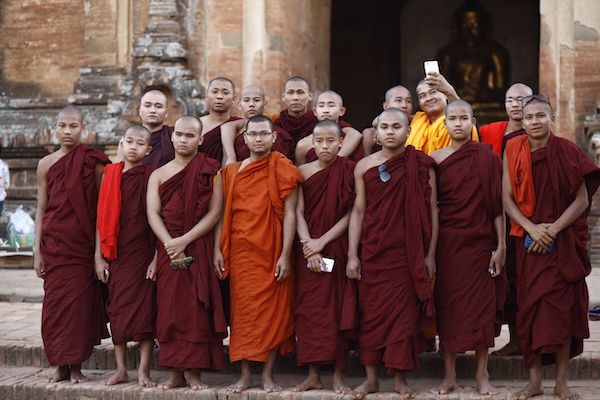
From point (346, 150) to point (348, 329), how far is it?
124cm

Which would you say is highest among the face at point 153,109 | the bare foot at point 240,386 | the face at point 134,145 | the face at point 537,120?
the face at point 153,109

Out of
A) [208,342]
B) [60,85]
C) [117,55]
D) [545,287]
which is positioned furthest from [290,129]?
[60,85]

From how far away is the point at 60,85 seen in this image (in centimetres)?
1073

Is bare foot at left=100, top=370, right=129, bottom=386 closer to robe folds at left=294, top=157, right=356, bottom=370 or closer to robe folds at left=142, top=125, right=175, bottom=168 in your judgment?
robe folds at left=294, top=157, right=356, bottom=370

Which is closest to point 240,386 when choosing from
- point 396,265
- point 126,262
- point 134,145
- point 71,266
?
point 126,262

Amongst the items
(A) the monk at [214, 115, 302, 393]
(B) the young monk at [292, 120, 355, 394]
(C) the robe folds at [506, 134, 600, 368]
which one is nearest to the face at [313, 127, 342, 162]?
(B) the young monk at [292, 120, 355, 394]

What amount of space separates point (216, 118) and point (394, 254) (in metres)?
1.84

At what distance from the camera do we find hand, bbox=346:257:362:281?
190 inches

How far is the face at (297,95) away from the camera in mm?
5773

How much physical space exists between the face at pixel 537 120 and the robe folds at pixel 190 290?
71.7 inches

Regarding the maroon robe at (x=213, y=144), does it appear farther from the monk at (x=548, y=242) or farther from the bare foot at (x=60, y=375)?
the monk at (x=548, y=242)

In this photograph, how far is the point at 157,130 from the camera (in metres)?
5.91

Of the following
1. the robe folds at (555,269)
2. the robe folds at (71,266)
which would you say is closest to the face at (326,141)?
the robe folds at (555,269)

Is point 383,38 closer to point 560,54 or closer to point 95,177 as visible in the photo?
point 560,54
